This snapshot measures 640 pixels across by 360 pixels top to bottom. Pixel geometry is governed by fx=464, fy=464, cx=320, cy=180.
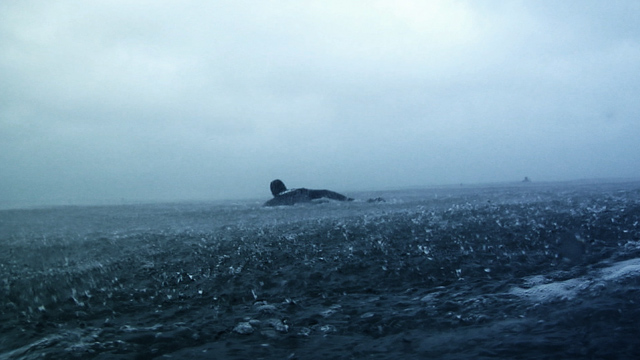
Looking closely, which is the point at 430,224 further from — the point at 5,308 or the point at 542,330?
the point at 5,308

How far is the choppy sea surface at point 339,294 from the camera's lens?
505 cm

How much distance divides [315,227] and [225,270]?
17.3ft

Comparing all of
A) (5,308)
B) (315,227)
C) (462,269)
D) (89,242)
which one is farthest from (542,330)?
(89,242)

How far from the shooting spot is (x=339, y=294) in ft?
23.7

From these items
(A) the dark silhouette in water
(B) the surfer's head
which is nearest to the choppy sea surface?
(A) the dark silhouette in water

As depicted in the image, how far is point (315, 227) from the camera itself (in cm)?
1377

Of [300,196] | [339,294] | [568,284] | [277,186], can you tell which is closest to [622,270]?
[568,284]

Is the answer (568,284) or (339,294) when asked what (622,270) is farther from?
(339,294)

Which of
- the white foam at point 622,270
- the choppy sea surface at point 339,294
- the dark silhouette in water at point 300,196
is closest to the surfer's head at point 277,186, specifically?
the dark silhouette in water at point 300,196

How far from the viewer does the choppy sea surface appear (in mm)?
5047

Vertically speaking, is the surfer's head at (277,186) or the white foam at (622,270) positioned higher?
the surfer's head at (277,186)

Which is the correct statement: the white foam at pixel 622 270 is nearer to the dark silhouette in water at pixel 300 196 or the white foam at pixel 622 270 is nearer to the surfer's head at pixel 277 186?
the dark silhouette in water at pixel 300 196

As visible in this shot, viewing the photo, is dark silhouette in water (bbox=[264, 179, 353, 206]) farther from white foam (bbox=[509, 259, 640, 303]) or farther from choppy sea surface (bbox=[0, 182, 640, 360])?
white foam (bbox=[509, 259, 640, 303])

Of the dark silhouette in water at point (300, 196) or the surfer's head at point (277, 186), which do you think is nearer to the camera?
the dark silhouette in water at point (300, 196)
